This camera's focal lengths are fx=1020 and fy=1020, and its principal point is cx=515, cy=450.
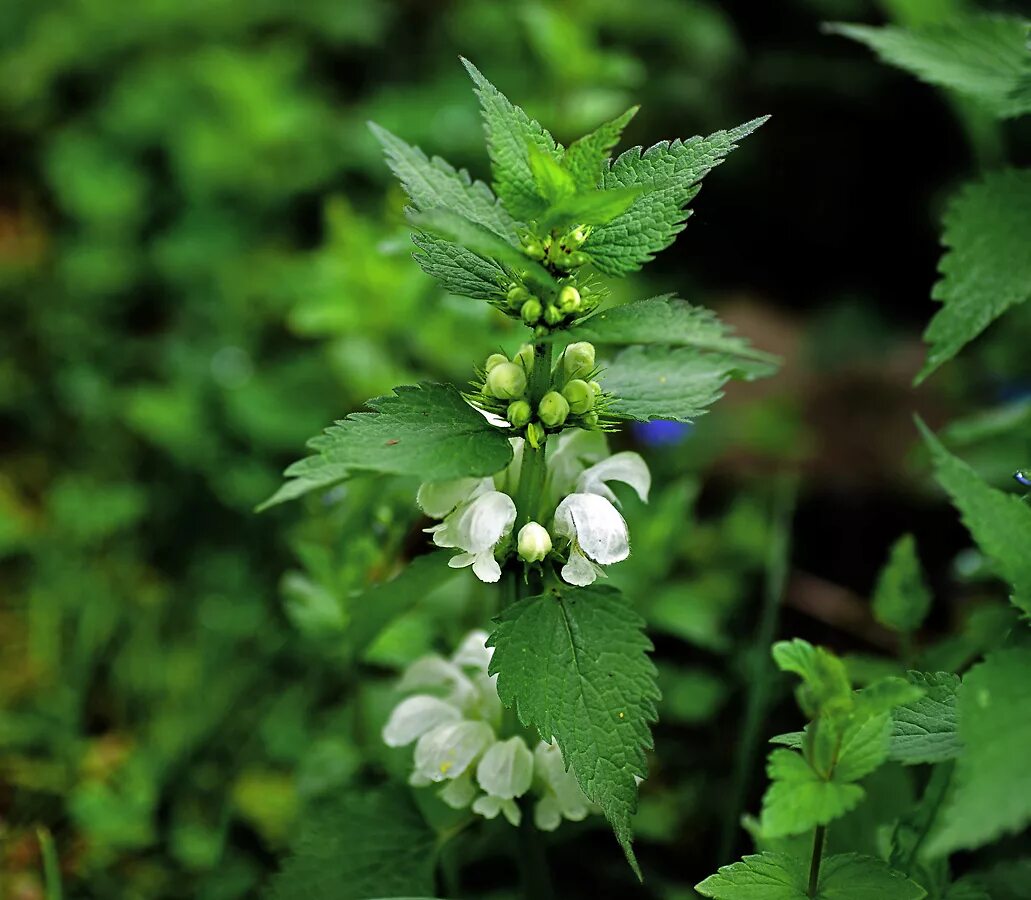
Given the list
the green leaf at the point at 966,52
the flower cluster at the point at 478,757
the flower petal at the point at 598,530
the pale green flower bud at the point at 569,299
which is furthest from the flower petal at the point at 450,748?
the green leaf at the point at 966,52

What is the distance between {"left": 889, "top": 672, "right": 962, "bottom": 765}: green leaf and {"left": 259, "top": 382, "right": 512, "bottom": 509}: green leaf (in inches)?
17.5

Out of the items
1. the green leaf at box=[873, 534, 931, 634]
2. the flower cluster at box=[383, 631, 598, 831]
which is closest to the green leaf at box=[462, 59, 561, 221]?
the flower cluster at box=[383, 631, 598, 831]

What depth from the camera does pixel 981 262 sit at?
1.16m

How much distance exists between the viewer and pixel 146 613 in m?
2.11

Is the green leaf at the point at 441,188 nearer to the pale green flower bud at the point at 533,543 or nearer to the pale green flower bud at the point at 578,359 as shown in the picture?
the pale green flower bud at the point at 578,359

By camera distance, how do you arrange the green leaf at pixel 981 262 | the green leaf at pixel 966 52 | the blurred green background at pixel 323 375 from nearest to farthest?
1. the green leaf at pixel 981 262
2. the green leaf at pixel 966 52
3. the blurred green background at pixel 323 375

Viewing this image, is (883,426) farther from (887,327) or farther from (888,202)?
(888,202)

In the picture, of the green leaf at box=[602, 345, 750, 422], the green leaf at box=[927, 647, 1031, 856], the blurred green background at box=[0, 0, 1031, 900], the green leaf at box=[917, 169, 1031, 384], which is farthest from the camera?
the blurred green background at box=[0, 0, 1031, 900]

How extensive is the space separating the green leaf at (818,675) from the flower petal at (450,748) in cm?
38

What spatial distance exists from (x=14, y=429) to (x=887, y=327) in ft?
8.20

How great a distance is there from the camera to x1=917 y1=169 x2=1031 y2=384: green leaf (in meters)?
1.13

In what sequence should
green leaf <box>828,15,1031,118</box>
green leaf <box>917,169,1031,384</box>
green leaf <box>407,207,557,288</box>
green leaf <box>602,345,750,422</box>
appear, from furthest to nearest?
green leaf <box>828,15,1031,118</box>
green leaf <box>917,169,1031,384</box>
green leaf <box>602,345,750,422</box>
green leaf <box>407,207,557,288</box>

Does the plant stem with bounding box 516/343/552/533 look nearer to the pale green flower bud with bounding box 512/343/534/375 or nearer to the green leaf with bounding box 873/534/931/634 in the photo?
the pale green flower bud with bounding box 512/343/534/375

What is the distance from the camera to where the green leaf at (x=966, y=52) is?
1246mm
